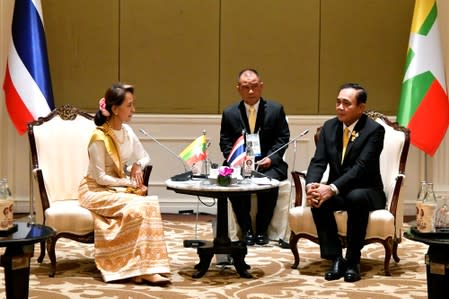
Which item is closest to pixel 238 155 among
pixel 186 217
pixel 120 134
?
pixel 120 134

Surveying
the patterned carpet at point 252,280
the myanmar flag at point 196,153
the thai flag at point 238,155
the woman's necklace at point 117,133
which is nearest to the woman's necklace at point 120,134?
the woman's necklace at point 117,133

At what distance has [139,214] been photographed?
5465 millimetres

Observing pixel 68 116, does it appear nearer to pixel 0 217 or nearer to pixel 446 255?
pixel 0 217

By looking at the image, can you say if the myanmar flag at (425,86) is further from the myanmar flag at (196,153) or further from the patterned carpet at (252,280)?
the myanmar flag at (196,153)

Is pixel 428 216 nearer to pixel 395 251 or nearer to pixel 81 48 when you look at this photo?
pixel 395 251

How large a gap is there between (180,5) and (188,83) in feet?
2.67

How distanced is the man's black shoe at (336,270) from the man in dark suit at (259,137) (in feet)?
4.05

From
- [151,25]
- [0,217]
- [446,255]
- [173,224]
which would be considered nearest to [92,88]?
[151,25]

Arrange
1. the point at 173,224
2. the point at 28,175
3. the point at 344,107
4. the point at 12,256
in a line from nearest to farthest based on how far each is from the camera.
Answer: the point at 12,256 → the point at 344,107 → the point at 173,224 → the point at 28,175

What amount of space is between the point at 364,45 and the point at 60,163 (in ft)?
12.6

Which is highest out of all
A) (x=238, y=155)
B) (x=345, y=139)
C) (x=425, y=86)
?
(x=425, y=86)

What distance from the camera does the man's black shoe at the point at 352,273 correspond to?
5574 mm

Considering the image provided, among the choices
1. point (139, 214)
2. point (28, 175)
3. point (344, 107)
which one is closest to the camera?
point (139, 214)

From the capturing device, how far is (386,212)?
5.78 m
